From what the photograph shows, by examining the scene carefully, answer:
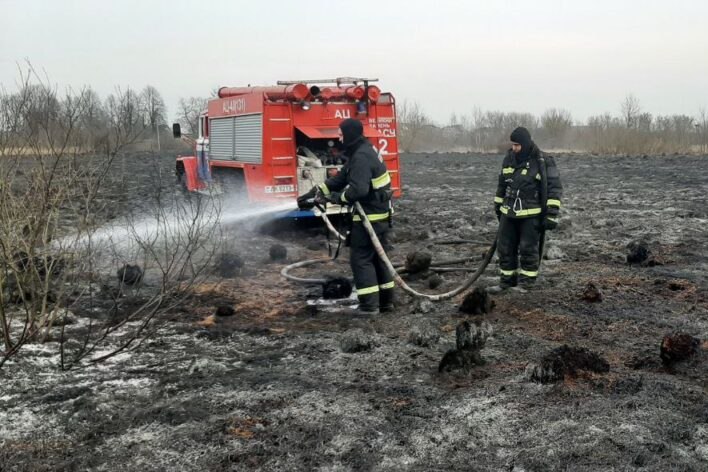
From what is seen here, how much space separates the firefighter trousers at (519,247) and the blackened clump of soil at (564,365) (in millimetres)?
2613

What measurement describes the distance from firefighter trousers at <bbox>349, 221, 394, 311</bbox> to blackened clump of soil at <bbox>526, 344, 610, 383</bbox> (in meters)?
2.38

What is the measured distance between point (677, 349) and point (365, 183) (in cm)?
321

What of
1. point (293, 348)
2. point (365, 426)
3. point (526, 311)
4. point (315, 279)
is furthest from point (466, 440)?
point (315, 279)

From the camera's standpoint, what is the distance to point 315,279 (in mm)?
8031

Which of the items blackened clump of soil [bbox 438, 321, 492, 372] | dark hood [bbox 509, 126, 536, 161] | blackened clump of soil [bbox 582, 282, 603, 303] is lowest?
blackened clump of soil [bbox 438, 321, 492, 372]

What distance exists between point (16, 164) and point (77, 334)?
1.82 metres

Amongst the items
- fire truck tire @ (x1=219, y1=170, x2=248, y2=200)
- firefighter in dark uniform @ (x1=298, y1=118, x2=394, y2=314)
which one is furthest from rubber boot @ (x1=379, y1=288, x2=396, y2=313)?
fire truck tire @ (x1=219, y1=170, x2=248, y2=200)

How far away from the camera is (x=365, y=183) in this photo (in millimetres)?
6660

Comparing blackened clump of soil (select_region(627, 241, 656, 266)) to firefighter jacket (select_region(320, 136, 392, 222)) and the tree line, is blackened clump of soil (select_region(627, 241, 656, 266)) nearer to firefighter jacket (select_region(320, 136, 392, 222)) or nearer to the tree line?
firefighter jacket (select_region(320, 136, 392, 222))

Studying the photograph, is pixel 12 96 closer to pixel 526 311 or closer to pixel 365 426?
pixel 365 426

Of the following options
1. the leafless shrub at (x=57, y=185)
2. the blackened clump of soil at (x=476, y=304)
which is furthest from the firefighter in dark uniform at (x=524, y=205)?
the leafless shrub at (x=57, y=185)

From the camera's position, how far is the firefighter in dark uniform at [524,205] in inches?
279

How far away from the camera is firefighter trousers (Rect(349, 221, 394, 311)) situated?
22.1 ft

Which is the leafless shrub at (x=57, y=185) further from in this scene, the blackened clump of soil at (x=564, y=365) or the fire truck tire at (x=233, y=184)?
the fire truck tire at (x=233, y=184)
